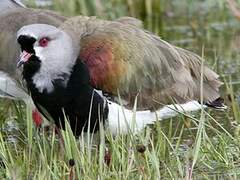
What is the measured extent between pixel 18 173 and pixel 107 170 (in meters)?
0.55

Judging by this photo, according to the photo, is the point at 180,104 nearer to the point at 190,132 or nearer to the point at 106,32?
the point at 190,132

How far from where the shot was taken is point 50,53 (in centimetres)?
570

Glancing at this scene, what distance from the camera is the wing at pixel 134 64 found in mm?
5918

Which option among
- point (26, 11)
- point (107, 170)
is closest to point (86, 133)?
point (107, 170)

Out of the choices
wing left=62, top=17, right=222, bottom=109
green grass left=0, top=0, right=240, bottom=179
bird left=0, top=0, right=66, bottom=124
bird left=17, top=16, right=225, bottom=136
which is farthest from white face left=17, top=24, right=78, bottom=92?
bird left=0, top=0, right=66, bottom=124

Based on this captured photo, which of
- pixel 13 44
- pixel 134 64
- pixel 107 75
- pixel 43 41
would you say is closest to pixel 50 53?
pixel 43 41

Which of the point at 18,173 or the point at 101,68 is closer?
the point at 18,173

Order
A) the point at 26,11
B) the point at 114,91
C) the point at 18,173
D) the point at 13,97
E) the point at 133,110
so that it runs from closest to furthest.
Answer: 1. the point at 18,173
2. the point at 133,110
3. the point at 114,91
4. the point at 13,97
5. the point at 26,11

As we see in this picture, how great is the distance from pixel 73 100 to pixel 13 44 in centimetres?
121

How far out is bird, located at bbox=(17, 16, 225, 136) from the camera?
18.6 ft

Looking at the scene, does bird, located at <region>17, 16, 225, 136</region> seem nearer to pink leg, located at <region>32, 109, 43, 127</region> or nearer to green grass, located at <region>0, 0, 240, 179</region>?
green grass, located at <region>0, 0, 240, 179</region>

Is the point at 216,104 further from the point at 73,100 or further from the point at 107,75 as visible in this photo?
the point at 73,100

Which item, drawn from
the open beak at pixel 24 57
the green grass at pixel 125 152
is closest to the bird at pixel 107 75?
the open beak at pixel 24 57

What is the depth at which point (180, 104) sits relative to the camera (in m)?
6.34
